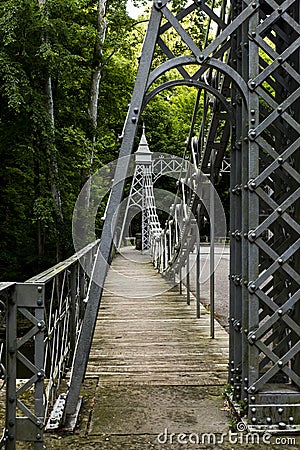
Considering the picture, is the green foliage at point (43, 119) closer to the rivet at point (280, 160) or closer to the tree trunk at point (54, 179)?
the tree trunk at point (54, 179)

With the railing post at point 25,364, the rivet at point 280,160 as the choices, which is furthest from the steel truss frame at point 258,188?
the railing post at point 25,364

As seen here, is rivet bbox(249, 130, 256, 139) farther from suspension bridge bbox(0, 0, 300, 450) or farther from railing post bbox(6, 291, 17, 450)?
railing post bbox(6, 291, 17, 450)

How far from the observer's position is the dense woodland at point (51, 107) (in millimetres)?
13648

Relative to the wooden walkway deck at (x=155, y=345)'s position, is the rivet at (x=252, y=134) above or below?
above

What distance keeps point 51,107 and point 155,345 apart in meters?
10.1

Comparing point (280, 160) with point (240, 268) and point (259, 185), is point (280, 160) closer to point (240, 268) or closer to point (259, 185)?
point (259, 185)

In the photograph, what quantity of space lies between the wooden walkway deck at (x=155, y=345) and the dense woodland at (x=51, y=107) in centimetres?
547

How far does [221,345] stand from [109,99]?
47.7ft

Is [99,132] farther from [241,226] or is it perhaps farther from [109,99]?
[241,226]

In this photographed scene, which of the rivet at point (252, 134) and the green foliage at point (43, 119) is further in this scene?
the green foliage at point (43, 119)

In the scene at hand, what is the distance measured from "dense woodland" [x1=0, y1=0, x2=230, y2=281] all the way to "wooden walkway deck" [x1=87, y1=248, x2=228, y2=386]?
17.9 feet

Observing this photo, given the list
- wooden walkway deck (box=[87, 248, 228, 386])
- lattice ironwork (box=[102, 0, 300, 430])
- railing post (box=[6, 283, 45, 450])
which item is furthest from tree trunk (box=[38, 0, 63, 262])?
railing post (box=[6, 283, 45, 450])

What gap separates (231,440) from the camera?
136 inches

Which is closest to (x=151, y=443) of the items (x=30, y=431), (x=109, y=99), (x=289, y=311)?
(x=30, y=431)
